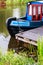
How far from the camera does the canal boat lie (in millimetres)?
8633

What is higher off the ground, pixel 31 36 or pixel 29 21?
pixel 29 21

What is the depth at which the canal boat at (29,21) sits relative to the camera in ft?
28.3

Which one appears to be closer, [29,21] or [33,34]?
[33,34]

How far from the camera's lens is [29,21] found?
8.67 metres

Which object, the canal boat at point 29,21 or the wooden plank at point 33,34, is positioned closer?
the wooden plank at point 33,34

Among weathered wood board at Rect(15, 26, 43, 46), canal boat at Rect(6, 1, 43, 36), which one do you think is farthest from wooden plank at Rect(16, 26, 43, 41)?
canal boat at Rect(6, 1, 43, 36)

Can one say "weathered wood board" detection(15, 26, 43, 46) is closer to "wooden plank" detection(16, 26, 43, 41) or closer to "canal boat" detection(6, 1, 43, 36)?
"wooden plank" detection(16, 26, 43, 41)

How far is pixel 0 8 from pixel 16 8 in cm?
95

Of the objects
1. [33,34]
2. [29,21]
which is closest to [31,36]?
[33,34]

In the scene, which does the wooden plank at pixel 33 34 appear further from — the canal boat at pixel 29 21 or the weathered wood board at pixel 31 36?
the canal boat at pixel 29 21

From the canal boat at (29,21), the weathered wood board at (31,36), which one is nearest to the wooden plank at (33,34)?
the weathered wood board at (31,36)

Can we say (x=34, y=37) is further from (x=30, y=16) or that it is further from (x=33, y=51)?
(x=30, y=16)

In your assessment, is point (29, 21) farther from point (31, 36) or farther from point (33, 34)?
point (31, 36)

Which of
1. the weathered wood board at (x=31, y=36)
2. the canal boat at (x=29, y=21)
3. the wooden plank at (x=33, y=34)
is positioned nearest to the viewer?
the weathered wood board at (x=31, y=36)
